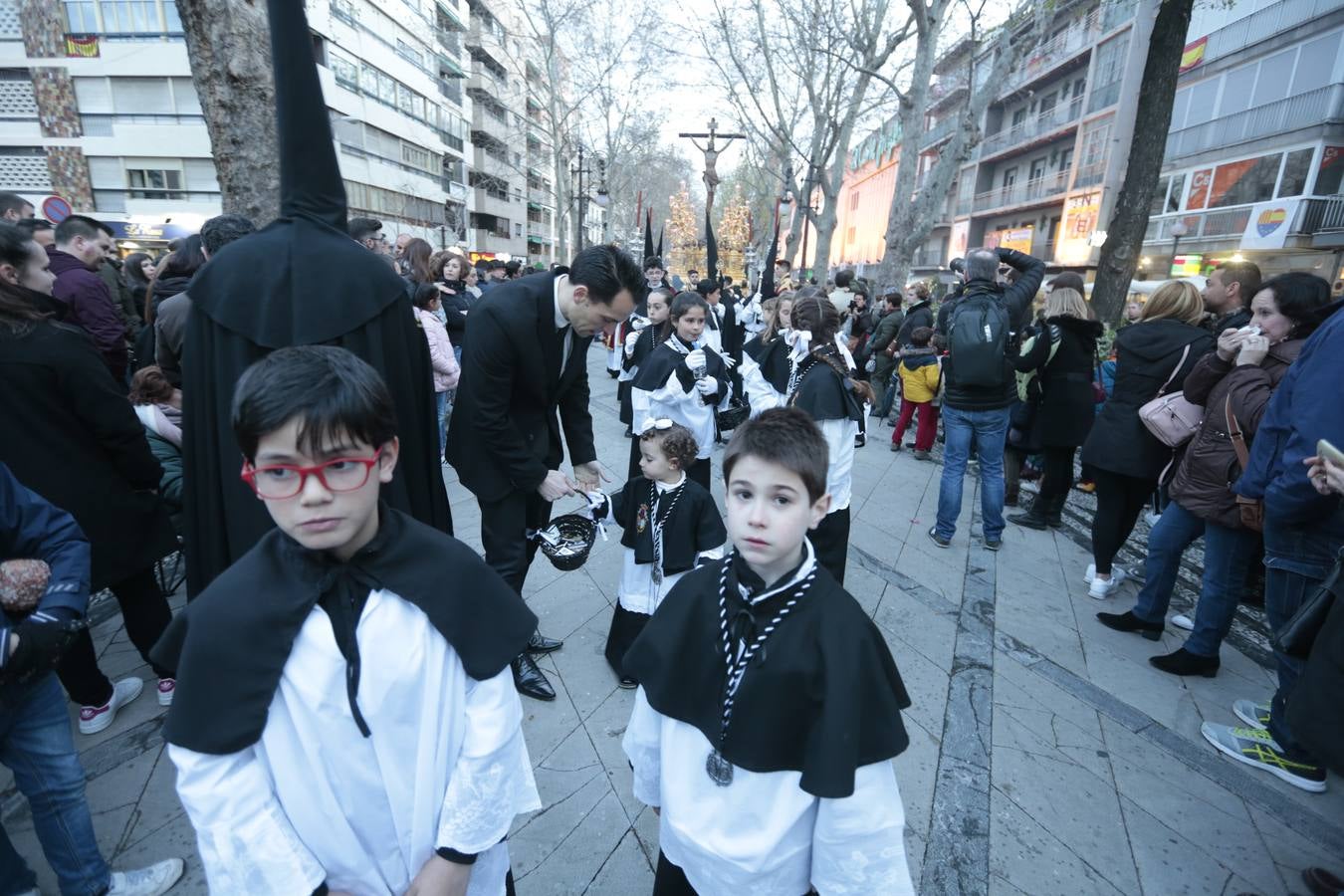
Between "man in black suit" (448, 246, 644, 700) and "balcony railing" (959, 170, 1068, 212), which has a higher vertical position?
"balcony railing" (959, 170, 1068, 212)

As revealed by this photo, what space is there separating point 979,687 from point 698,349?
9.43 ft

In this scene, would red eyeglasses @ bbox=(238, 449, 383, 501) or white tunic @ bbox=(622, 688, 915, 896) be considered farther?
white tunic @ bbox=(622, 688, 915, 896)

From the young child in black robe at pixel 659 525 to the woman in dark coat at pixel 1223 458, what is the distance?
2.59 meters

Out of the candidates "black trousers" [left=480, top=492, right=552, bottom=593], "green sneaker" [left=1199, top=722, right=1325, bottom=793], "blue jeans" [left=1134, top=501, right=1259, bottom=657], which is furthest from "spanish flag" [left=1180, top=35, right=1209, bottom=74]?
"black trousers" [left=480, top=492, right=552, bottom=593]

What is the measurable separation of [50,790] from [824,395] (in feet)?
12.2

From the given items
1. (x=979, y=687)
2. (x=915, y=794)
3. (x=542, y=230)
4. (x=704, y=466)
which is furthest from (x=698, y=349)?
(x=542, y=230)

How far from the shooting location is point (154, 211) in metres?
24.5

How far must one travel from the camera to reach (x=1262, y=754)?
→ 288 centimetres

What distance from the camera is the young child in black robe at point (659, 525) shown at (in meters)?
3.15

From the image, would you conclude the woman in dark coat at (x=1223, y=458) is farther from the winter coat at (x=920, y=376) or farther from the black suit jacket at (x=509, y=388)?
the winter coat at (x=920, y=376)

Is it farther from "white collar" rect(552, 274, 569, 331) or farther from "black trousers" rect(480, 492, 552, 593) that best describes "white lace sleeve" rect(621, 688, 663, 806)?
"white collar" rect(552, 274, 569, 331)

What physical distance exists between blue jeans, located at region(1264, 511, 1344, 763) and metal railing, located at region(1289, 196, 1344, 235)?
69.3ft

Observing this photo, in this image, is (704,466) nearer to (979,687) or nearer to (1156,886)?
(979,687)

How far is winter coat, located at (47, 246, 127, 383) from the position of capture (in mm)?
4508
